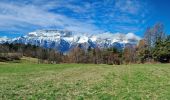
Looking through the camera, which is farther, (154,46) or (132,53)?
(132,53)

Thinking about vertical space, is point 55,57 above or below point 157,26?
below

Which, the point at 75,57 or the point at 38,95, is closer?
the point at 38,95

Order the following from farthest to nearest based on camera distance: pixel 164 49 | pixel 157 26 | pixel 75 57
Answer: pixel 75 57 < pixel 157 26 < pixel 164 49

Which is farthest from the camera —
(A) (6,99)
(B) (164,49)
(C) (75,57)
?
(C) (75,57)

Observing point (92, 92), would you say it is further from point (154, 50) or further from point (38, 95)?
point (154, 50)

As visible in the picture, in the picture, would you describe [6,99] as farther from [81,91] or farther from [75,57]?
[75,57]

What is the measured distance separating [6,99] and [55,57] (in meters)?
168

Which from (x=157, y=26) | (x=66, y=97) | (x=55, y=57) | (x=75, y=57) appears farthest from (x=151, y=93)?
(x=55, y=57)

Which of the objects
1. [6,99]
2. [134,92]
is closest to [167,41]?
[134,92]

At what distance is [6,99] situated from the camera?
682 inches

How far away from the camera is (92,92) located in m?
21.1

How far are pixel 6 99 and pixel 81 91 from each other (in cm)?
609

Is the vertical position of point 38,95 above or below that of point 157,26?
below

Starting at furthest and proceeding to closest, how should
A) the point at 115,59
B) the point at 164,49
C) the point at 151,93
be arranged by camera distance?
1. the point at 115,59
2. the point at 164,49
3. the point at 151,93
